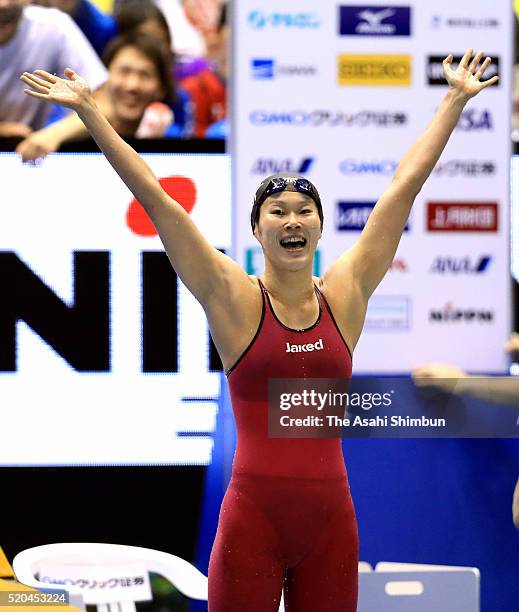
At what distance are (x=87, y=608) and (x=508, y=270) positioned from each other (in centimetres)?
262

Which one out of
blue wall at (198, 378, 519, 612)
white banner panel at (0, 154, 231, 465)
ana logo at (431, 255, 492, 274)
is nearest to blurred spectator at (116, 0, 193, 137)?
white banner panel at (0, 154, 231, 465)

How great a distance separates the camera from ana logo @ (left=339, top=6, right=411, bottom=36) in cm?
538

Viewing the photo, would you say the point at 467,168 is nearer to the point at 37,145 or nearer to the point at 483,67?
the point at 483,67

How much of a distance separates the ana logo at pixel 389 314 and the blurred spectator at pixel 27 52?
1842 mm

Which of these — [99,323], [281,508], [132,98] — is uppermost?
[132,98]

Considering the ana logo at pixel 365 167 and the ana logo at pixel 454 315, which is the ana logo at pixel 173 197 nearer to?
the ana logo at pixel 365 167

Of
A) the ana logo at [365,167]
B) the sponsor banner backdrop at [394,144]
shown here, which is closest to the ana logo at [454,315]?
the sponsor banner backdrop at [394,144]

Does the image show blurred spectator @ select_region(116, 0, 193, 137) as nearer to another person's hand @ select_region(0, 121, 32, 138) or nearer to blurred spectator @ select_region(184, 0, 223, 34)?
blurred spectator @ select_region(184, 0, 223, 34)

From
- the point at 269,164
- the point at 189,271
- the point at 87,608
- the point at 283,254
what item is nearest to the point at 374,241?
the point at 283,254

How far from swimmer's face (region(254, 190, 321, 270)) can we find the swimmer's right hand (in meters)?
0.66

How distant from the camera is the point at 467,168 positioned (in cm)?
543

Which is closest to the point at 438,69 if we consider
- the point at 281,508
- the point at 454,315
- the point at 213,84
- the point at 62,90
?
the point at 213,84

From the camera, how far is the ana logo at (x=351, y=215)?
5410mm

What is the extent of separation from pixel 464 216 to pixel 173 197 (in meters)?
1.44
